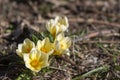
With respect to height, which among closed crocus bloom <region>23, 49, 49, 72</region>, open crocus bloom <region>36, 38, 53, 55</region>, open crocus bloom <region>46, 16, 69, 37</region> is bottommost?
closed crocus bloom <region>23, 49, 49, 72</region>

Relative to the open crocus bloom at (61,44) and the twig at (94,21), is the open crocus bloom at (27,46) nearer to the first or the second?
the open crocus bloom at (61,44)

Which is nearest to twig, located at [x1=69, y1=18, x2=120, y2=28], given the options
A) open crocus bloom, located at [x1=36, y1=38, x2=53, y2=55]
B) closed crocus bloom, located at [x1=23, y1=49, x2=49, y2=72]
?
open crocus bloom, located at [x1=36, y1=38, x2=53, y2=55]

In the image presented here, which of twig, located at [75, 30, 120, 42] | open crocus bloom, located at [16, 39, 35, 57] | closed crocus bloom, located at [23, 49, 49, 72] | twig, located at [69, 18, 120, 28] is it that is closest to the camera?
closed crocus bloom, located at [23, 49, 49, 72]

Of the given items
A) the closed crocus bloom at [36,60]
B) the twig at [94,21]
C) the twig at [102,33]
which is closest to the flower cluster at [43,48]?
the closed crocus bloom at [36,60]

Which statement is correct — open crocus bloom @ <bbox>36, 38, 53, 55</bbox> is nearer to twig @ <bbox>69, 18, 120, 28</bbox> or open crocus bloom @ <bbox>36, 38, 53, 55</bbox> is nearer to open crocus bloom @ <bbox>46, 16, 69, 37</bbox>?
open crocus bloom @ <bbox>46, 16, 69, 37</bbox>

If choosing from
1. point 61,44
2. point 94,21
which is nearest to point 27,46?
point 61,44

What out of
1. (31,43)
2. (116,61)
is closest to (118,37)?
(116,61)

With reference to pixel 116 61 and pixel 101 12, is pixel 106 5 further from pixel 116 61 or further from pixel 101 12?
pixel 116 61
